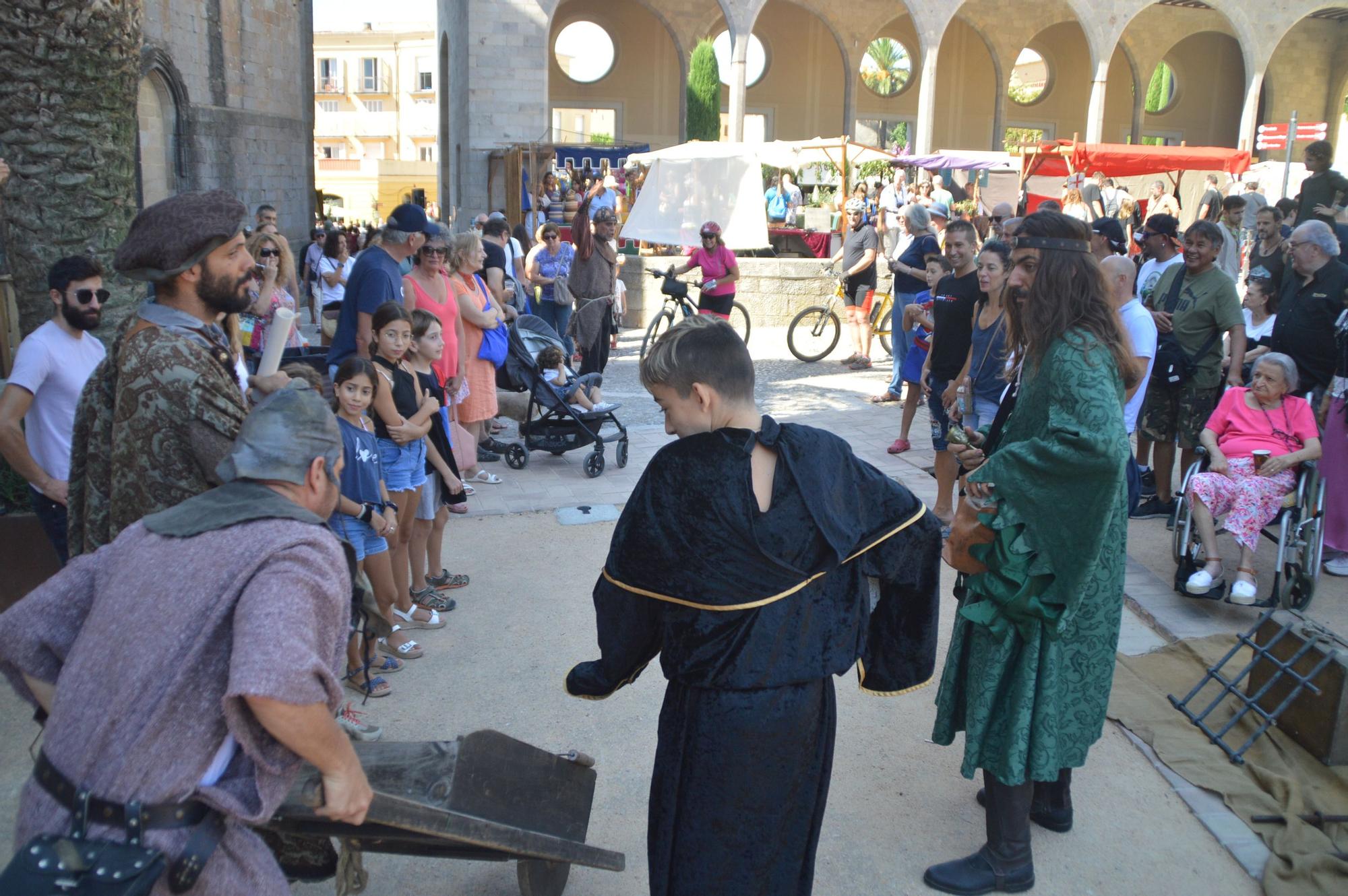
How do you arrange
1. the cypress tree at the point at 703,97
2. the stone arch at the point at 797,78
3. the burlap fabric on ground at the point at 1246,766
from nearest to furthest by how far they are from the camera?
the burlap fabric on ground at the point at 1246,766
the cypress tree at the point at 703,97
the stone arch at the point at 797,78

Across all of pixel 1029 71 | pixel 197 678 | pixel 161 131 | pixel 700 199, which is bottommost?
pixel 197 678

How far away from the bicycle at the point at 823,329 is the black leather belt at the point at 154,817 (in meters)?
11.2

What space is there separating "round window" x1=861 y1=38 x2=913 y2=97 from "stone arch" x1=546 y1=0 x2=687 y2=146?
6.87 m

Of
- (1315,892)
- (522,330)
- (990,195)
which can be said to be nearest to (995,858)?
(1315,892)

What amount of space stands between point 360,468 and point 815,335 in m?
9.19

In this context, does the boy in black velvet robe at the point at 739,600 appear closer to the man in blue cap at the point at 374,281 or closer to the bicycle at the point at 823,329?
the man in blue cap at the point at 374,281

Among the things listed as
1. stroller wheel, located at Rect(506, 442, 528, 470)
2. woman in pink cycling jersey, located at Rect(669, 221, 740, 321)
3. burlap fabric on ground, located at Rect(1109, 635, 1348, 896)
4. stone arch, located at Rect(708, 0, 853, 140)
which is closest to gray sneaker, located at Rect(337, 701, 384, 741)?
burlap fabric on ground, located at Rect(1109, 635, 1348, 896)

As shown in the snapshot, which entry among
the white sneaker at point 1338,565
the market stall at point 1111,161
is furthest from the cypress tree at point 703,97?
the white sneaker at point 1338,565

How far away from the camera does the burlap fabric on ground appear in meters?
3.27

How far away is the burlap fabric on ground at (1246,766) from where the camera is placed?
327cm

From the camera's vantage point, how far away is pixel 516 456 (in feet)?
26.0

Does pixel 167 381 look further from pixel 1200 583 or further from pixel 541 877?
pixel 1200 583

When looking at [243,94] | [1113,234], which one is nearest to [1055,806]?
[1113,234]

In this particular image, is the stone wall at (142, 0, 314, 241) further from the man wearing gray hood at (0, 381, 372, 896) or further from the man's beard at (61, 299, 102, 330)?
the man wearing gray hood at (0, 381, 372, 896)
